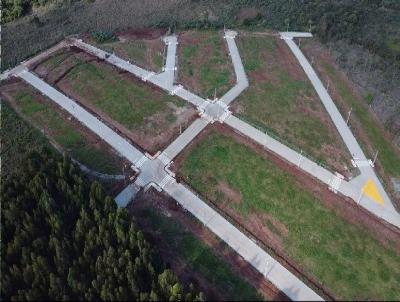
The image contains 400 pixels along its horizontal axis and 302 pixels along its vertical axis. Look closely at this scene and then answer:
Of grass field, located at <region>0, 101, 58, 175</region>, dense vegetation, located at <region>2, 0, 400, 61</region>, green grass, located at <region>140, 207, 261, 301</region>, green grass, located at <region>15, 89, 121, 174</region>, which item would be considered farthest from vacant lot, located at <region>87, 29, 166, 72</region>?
green grass, located at <region>140, 207, 261, 301</region>

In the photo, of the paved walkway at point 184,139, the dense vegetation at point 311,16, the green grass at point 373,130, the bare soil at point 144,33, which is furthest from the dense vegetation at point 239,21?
the paved walkway at point 184,139

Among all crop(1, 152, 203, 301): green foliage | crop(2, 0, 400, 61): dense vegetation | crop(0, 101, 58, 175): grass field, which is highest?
crop(2, 0, 400, 61): dense vegetation

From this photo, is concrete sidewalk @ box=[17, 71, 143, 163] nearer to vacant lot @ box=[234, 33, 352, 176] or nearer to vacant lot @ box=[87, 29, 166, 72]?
vacant lot @ box=[87, 29, 166, 72]

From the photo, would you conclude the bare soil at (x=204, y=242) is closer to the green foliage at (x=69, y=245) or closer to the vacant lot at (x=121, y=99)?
the green foliage at (x=69, y=245)

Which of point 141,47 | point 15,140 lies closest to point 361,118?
point 141,47

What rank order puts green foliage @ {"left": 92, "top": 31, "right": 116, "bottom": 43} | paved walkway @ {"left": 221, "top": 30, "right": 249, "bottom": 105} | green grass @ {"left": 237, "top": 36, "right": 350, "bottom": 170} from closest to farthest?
green grass @ {"left": 237, "top": 36, "right": 350, "bottom": 170}
paved walkway @ {"left": 221, "top": 30, "right": 249, "bottom": 105}
green foliage @ {"left": 92, "top": 31, "right": 116, "bottom": 43}

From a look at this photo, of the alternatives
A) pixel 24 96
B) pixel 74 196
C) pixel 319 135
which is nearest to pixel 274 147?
pixel 319 135

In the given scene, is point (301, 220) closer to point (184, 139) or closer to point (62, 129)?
point (184, 139)
